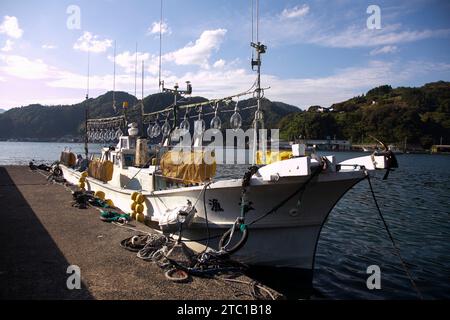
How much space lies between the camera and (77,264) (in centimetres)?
707

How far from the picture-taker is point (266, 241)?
348 inches

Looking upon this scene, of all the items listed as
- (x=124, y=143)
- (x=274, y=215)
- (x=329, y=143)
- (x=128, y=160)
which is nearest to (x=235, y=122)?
(x=274, y=215)

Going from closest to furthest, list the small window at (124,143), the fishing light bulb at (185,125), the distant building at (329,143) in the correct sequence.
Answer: the fishing light bulb at (185,125) → the distant building at (329,143) → the small window at (124,143)

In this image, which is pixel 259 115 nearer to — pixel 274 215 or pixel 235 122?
pixel 235 122

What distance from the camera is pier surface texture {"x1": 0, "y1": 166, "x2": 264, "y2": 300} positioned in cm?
577

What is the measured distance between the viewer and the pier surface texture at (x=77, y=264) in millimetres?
5770

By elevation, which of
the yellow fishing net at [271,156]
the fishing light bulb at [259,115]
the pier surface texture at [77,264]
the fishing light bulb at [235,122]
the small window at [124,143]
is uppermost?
the fishing light bulb at [259,115]

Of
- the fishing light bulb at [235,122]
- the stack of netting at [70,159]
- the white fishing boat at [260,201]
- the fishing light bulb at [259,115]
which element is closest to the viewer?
the white fishing boat at [260,201]

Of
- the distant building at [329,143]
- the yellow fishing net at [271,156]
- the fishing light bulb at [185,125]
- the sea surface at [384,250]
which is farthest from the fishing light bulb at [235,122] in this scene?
the sea surface at [384,250]

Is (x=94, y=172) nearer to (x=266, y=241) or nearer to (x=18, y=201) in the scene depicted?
(x=18, y=201)

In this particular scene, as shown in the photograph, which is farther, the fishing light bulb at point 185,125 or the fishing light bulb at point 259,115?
the fishing light bulb at point 185,125

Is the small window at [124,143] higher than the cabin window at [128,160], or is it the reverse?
the small window at [124,143]

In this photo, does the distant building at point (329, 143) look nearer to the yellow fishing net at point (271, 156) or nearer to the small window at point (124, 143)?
the yellow fishing net at point (271, 156)
